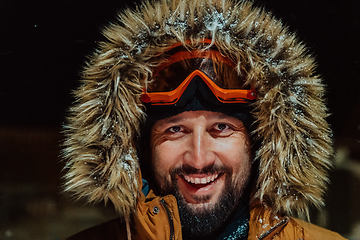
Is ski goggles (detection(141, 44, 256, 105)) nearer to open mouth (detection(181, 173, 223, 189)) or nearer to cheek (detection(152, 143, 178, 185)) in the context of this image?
cheek (detection(152, 143, 178, 185))

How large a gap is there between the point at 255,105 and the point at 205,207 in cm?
47

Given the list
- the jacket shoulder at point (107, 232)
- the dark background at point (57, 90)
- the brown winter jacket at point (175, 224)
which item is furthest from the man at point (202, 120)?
the dark background at point (57, 90)

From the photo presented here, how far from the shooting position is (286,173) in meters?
1.15

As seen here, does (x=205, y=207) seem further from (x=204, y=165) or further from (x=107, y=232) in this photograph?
(x=107, y=232)

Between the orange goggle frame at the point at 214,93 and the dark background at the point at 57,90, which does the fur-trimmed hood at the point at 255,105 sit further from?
the dark background at the point at 57,90

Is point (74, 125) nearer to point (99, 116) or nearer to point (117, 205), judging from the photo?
point (99, 116)

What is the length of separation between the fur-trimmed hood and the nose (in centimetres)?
20

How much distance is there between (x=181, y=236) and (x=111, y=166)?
41cm

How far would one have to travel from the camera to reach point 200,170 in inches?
45.6

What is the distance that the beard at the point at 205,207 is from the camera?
119 centimetres

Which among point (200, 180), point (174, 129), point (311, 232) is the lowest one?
point (311, 232)

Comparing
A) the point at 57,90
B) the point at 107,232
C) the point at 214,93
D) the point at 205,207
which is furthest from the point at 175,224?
the point at 57,90

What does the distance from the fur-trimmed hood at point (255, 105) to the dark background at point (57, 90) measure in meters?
0.28

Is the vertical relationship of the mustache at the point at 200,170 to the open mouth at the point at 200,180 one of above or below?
above
